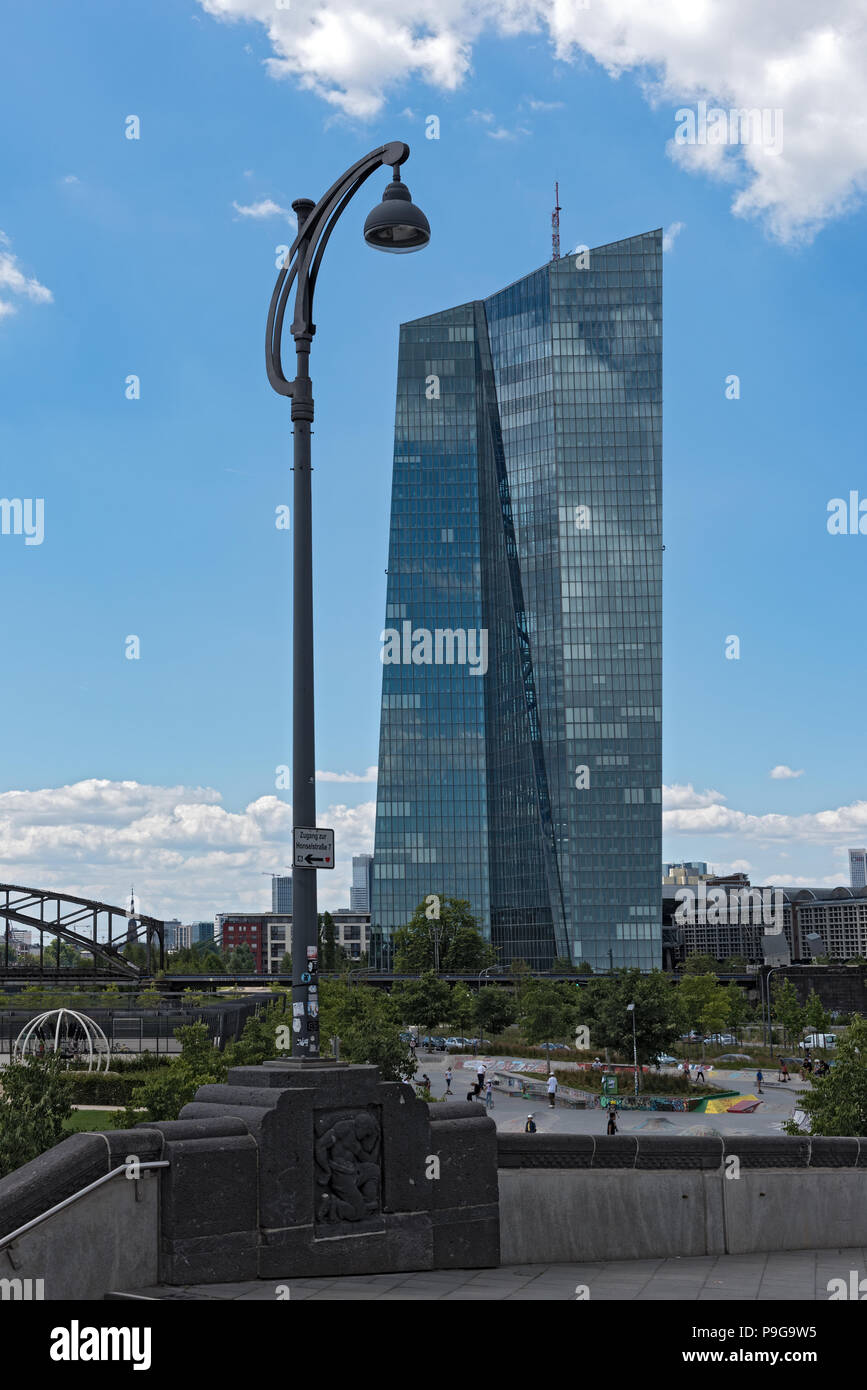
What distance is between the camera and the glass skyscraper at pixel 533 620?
152000mm

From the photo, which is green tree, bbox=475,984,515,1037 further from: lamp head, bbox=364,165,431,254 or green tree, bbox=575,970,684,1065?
lamp head, bbox=364,165,431,254

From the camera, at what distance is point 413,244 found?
1198 centimetres

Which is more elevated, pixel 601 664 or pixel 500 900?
pixel 601 664

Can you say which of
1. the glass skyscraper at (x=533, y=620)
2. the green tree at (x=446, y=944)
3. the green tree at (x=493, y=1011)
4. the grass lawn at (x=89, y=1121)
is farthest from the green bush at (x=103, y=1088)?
the glass skyscraper at (x=533, y=620)

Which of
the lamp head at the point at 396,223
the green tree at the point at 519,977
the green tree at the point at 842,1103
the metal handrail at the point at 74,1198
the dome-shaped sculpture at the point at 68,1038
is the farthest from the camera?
the green tree at the point at 519,977

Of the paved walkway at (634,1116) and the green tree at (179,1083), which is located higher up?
the green tree at (179,1083)

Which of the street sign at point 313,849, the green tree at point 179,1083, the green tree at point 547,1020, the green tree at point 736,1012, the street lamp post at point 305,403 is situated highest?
the street lamp post at point 305,403

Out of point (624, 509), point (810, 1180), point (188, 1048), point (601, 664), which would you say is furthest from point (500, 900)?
point (810, 1180)

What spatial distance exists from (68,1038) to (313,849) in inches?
2228

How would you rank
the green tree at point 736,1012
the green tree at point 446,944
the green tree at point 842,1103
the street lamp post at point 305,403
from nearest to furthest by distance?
1. the street lamp post at point 305,403
2. the green tree at point 842,1103
3. the green tree at point 736,1012
4. the green tree at point 446,944

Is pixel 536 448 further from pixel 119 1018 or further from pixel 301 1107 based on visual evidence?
pixel 301 1107

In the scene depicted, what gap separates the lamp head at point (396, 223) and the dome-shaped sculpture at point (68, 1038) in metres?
49.0

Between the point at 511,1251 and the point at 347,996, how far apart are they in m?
59.9

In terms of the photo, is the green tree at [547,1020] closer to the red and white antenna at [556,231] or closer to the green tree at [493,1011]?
the green tree at [493,1011]
